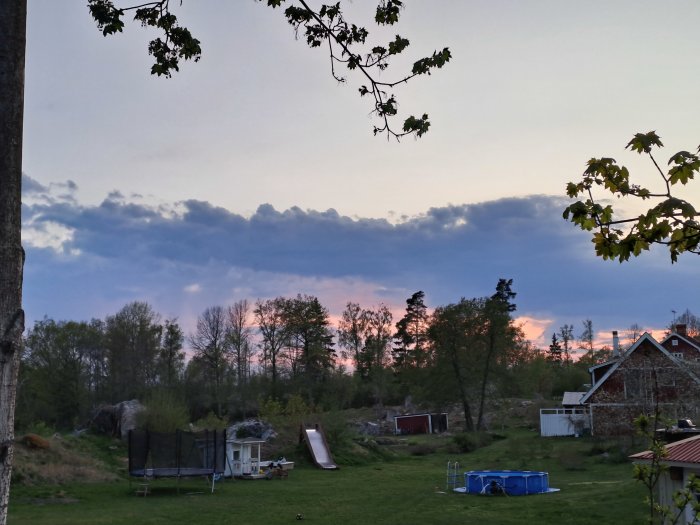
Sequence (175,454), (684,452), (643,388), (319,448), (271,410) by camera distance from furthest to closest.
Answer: (271,410) → (319,448) → (643,388) → (175,454) → (684,452)

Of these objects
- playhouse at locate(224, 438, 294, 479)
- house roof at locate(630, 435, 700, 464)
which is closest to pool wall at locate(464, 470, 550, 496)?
playhouse at locate(224, 438, 294, 479)

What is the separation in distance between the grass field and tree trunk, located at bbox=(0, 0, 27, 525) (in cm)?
1384

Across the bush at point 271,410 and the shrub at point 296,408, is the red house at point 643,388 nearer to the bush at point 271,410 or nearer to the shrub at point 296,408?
the shrub at point 296,408

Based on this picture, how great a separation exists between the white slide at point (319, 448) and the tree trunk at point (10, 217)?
30599 millimetres

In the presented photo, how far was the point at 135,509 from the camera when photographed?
63.8 ft

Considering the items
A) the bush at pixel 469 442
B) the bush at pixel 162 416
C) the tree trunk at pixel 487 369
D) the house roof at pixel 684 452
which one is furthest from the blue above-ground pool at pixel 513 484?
the tree trunk at pixel 487 369

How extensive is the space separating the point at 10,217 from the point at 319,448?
33.1 m

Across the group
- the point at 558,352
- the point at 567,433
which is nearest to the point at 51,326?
the point at 567,433

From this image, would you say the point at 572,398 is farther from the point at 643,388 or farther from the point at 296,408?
the point at 296,408

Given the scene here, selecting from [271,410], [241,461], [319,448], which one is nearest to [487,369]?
[271,410]

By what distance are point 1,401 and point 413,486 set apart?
2208 centimetres

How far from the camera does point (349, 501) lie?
21406 millimetres

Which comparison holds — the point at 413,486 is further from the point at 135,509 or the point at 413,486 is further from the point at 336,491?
the point at 135,509

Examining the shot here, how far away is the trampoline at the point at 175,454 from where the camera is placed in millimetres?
24141
